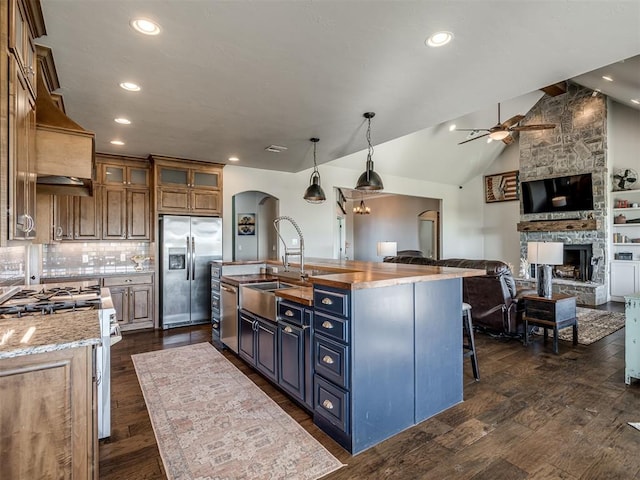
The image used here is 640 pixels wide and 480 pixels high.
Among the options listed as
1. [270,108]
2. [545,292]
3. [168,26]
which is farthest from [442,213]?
[168,26]

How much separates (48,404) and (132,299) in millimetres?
4029

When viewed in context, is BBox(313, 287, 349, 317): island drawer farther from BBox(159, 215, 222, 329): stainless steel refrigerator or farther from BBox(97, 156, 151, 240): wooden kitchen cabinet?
BBox(97, 156, 151, 240): wooden kitchen cabinet

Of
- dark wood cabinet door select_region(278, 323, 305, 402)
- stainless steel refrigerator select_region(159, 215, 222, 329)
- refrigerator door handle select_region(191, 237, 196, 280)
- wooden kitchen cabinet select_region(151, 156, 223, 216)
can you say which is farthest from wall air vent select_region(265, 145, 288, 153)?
dark wood cabinet door select_region(278, 323, 305, 402)

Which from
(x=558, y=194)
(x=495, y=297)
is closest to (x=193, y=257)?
(x=495, y=297)

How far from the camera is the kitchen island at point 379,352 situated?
7.03ft

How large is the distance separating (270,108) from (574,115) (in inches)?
289

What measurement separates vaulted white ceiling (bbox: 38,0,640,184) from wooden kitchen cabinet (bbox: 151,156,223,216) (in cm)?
126

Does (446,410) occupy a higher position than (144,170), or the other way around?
(144,170)

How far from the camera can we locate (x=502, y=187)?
9352 mm

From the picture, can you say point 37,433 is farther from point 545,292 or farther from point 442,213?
point 442,213

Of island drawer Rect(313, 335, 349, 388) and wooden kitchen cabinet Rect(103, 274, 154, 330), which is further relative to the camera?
wooden kitchen cabinet Rect(103, 274, 154, 330)

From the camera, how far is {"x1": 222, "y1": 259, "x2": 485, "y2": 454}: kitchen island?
2.14 meters

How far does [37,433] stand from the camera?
1324 millimetres

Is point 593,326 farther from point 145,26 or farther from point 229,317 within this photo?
point 145,26
